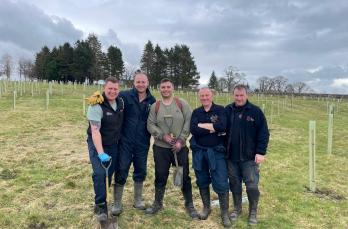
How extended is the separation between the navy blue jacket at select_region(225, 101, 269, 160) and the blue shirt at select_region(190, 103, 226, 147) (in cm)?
18

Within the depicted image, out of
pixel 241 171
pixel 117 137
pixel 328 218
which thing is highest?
pixel 117 137

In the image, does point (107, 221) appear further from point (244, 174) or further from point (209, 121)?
point (244, 174)

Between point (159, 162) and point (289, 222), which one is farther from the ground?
point (159, 162)

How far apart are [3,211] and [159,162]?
2.85 meters

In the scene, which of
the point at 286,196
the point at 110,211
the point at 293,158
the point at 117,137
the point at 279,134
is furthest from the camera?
the point at 279,134

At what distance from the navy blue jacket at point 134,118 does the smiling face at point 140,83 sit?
97 millimetres

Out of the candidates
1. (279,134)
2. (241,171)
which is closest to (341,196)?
(241,171)

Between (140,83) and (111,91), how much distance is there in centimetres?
56

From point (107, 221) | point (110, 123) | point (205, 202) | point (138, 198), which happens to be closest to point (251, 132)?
point (205, 202)

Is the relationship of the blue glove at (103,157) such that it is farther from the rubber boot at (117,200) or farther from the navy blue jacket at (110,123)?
the rubber boot at (117,200)

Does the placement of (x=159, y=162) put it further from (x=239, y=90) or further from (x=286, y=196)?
(x=286, y=196)

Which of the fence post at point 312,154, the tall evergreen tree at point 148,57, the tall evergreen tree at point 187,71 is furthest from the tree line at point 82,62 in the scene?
the fence post at point 312,154

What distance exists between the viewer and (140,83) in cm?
607

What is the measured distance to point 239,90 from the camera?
A: 5984 mm
